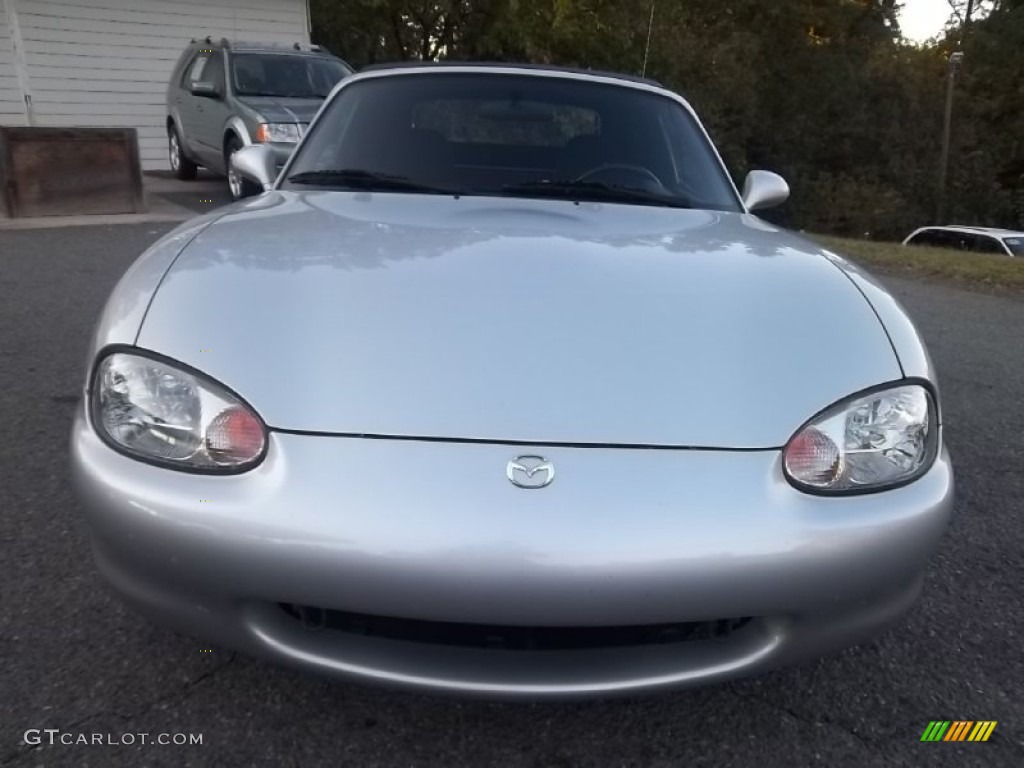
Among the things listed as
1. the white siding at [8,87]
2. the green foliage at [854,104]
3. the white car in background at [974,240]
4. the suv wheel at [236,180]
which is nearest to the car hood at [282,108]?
the suv wheel at [236,180]

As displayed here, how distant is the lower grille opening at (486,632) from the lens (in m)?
1.57

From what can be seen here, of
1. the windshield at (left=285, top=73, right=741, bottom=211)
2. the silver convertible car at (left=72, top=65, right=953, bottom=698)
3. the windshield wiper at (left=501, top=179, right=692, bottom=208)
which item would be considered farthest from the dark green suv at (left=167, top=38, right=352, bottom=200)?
the silver convertible car at (left=72, top=65, right=953, bottom=698)

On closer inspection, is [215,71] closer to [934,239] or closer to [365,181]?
[365,181]

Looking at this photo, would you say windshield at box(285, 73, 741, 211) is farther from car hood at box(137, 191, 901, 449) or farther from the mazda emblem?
the mazda emblem

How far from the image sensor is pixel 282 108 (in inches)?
338

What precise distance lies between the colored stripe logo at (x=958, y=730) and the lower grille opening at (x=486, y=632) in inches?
23.7

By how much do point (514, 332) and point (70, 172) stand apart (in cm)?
816

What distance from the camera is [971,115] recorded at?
95.7 feet

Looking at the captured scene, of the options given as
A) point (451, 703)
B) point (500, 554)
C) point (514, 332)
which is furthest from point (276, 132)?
point (500, 554)

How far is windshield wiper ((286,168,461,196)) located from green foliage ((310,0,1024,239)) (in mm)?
21939

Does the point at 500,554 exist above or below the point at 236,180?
above

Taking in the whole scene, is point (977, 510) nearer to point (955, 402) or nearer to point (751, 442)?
point (955, 402)

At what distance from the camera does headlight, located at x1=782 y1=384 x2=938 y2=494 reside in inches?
64.0

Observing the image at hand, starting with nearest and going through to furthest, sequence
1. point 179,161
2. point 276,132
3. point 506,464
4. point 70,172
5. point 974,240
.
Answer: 1. point 506,464
2. point 276,132
3. point 70,172
4. point 179,161
5. point 974,240
